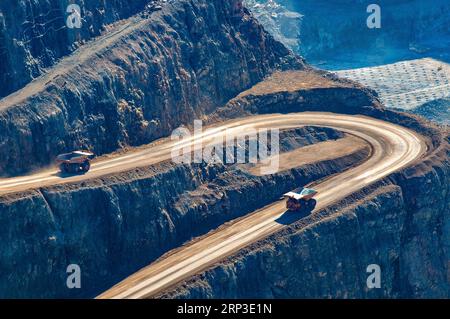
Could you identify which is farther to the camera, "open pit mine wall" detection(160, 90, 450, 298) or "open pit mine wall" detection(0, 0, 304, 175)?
"open pit mine wall" detection(0, 0, 304, 175)

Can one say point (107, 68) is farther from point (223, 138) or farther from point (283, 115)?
point (283, 115)

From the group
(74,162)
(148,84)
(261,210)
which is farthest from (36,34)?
(261,210)

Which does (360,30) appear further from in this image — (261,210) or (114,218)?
(114,218)

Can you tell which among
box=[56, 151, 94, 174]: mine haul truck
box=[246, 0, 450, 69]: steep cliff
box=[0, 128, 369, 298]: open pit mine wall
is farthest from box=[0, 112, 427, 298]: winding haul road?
box=[246, 0, 450, 69]: steep cliff

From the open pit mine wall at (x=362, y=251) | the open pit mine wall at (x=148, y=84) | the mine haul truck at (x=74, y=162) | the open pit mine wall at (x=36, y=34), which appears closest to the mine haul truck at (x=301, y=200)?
the open pit mine wall at (x=362, y=251)

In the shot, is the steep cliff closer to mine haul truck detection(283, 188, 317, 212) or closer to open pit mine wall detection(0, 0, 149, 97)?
open pit mine wall detection(0, 0, 149, 97)

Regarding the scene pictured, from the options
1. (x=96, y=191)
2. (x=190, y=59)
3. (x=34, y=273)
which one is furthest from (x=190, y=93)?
(x=34, y=273)

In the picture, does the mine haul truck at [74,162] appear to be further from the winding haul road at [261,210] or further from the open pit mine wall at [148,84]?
the open pit mine wall at [148,84]
